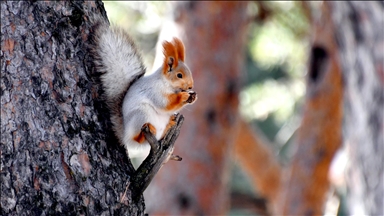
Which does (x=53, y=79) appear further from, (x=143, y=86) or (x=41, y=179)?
(x=143, y=86)

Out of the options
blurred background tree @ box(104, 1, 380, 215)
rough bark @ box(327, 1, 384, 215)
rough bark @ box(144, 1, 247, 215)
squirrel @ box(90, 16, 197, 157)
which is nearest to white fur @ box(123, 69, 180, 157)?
squirrel @ box(90, 16, 197, 157)

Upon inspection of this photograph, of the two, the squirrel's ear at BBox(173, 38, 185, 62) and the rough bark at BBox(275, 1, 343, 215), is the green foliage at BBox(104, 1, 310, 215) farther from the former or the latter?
the squirrel's ear at BBox(173, 38, 185, 62)

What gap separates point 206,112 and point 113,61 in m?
2.63

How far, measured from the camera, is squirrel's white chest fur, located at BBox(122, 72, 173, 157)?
1788 mm

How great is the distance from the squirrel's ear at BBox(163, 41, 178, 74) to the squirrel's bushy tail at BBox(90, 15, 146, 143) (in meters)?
0.14

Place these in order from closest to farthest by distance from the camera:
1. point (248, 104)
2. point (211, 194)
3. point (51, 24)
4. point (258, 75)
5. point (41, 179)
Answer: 1. point (41, 179)
2. point (51, 24)
3. point (211, 194)
4. point (248, 104)
5. point (258, 75)

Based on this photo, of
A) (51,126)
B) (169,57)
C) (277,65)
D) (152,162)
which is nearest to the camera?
(51,126)

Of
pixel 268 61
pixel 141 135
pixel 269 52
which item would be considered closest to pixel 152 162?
pixel 141 135

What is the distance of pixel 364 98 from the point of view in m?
2.63

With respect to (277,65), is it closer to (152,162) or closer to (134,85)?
(134,85)

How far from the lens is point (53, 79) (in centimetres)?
156

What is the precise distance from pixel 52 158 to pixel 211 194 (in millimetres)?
2826

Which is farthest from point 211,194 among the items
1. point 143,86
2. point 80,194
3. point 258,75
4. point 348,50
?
point 258,75

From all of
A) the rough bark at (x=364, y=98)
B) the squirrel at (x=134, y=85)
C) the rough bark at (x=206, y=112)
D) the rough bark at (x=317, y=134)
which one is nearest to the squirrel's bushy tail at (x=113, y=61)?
the squirrel at (x=134, y=85)
